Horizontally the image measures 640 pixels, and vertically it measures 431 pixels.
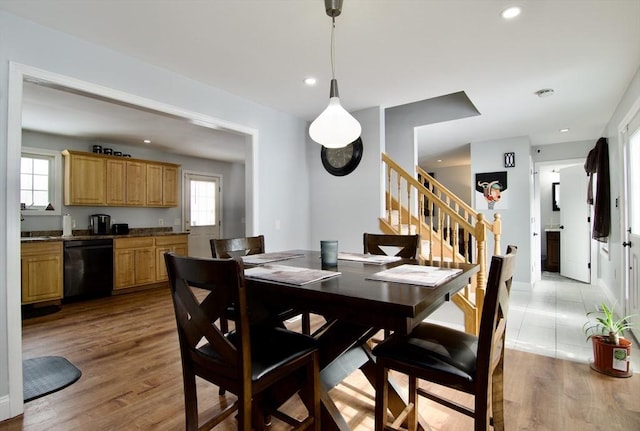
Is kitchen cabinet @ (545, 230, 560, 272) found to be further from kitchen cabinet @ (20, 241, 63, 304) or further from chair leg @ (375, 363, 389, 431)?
kitchen cabinet @ (20, 241, 63, 304)

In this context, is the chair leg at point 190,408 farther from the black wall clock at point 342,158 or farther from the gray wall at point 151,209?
the gray wall at point 151,209

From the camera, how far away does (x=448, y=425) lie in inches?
70.2

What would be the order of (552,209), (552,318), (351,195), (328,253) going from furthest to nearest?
(552,209)
(351,195)
(552,318)
(328,253)

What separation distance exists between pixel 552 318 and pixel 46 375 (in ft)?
15.7

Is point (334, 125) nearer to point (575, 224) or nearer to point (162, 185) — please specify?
point (162, 185)

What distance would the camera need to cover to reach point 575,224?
5.91 m

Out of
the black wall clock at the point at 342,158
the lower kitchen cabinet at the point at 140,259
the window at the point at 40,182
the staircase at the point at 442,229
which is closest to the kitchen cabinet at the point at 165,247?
the lower kitchen cabinet at the point at 140,259

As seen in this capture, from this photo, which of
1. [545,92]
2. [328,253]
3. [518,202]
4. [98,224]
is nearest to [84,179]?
[98,224]

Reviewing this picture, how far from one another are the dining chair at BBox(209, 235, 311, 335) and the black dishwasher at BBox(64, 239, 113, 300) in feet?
10.9

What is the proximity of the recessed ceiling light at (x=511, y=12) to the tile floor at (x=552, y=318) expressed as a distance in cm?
246

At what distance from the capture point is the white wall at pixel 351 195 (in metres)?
3.66

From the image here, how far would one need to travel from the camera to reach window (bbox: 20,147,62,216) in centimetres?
461

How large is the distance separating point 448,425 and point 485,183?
4.45 m

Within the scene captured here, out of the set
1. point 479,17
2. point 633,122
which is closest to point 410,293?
point 479,17
